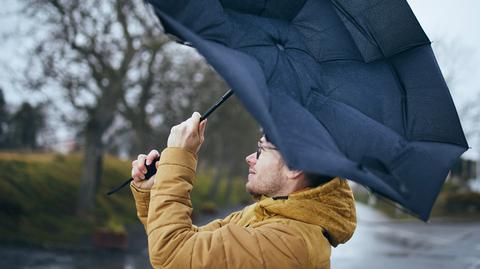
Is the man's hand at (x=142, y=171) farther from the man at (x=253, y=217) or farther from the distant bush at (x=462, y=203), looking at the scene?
the distant bush at (x=462, y=203)

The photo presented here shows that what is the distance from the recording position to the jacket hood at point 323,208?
7.50 ft

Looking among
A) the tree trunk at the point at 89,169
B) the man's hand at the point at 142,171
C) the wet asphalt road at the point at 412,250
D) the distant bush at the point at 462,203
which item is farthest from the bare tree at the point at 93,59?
the distant bush at the point at 462,203

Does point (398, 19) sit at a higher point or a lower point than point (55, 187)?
higher

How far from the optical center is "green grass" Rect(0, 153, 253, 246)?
15148mm

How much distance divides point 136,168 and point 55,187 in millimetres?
19085

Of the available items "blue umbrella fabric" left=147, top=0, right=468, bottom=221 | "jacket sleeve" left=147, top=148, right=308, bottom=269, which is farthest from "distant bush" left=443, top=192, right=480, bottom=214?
"jacket sleeve" left=147, top=148, right=308, bottom=269

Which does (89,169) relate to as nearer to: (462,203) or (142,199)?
(142,199)

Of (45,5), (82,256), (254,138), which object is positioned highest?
(45,5)

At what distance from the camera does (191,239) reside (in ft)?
6.85

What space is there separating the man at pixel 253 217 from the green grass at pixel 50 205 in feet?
42.1

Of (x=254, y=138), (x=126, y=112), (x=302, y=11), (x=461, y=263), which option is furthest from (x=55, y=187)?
(x=302, y=11)

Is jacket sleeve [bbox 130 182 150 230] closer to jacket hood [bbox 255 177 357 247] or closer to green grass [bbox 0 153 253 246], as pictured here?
jacket hood [bbox 255 177 357 247]

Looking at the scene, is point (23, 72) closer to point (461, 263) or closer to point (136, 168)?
point (461, 263)

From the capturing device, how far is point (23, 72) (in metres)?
16.4
